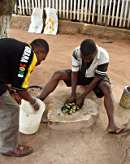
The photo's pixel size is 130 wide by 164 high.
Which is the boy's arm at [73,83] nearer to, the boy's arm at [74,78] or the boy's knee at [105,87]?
the boy's arm at [74,78]

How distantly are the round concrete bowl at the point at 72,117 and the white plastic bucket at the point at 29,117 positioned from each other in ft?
0.78

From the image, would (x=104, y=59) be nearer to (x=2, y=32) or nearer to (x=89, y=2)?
(x=2, y=32)

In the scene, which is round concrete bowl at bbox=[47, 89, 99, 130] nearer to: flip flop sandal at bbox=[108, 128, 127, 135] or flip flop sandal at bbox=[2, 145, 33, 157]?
flip flop sandal at bbox=[108, 128, 127, 135]

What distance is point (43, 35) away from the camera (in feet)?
22.4

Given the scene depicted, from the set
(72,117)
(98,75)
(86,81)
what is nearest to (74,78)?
(86,81)

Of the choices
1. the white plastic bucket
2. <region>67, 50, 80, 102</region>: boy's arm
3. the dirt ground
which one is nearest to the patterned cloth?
the dirt ground

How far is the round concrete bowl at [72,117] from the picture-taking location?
12.2 feet

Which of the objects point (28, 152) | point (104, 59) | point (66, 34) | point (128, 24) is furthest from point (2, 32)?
point (128, 24)

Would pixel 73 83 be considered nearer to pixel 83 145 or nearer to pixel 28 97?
pixel 83 145

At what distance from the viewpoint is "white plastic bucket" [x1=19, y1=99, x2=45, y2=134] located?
3459 millimetres

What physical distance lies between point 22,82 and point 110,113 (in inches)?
54.9

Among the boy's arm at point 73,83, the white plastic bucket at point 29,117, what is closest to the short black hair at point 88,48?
the boy's arm at point 73,83

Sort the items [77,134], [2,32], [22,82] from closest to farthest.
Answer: [22,82] → [77,134] → [2,32]

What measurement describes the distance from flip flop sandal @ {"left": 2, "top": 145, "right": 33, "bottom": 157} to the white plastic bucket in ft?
0.82
